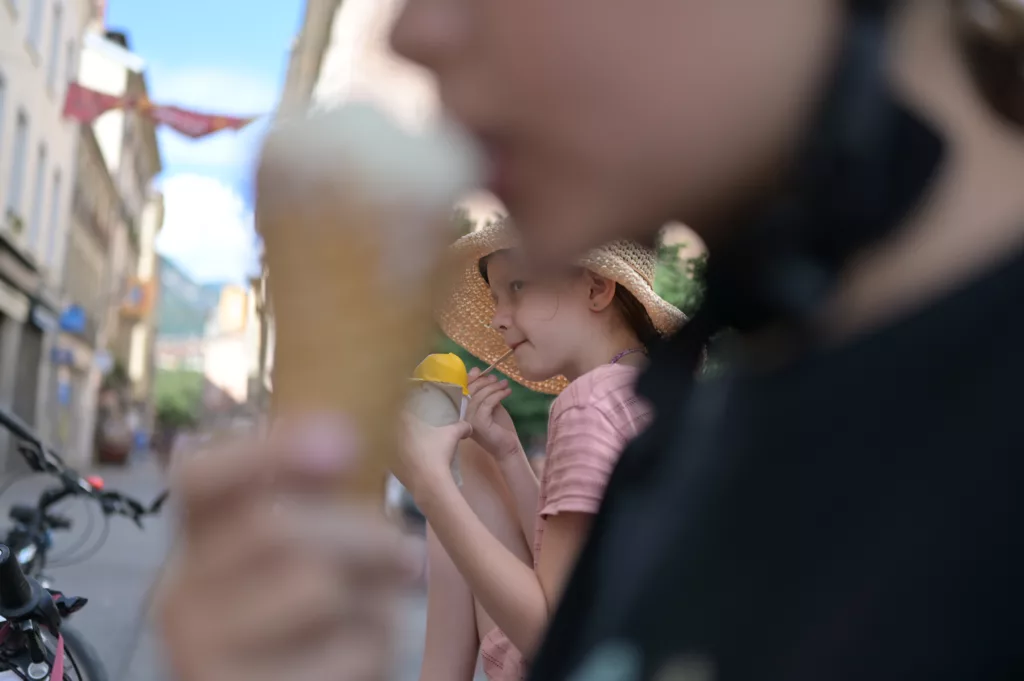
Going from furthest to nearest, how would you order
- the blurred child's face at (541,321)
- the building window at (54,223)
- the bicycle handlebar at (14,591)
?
the building window at (54,223) < the bicycle handlebar at (14,591) < the blurred child's face at (541,321)

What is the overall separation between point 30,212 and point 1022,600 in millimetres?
24005

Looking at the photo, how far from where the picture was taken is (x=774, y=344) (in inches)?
21.9

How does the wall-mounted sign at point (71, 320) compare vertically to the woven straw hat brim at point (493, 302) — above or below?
below

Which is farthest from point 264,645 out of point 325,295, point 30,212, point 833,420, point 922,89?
point 30,212

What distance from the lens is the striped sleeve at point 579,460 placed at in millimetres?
1461

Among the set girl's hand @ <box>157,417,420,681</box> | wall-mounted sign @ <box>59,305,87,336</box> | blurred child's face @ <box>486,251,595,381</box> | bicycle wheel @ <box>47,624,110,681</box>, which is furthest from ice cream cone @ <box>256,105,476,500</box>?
wall-mounted sign @ <box>59,305,87,336</box>

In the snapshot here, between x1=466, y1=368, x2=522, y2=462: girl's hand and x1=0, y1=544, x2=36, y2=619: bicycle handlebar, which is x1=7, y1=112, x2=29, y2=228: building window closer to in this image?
x1=0, y1=544, x2=36, y2=619: bicycle handlebar

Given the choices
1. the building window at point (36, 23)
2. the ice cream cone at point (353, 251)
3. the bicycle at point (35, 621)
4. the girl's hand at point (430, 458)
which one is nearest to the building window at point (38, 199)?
the building window at point (36, 23)

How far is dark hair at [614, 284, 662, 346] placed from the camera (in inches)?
76.5

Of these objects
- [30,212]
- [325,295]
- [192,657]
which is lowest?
[30,212]

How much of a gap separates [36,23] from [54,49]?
184 cm

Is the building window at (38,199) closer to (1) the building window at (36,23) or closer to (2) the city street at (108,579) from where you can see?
(1) the building window at (36,23)

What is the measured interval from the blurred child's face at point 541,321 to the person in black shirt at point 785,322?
123cm

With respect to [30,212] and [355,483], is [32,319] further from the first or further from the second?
[355,483]
